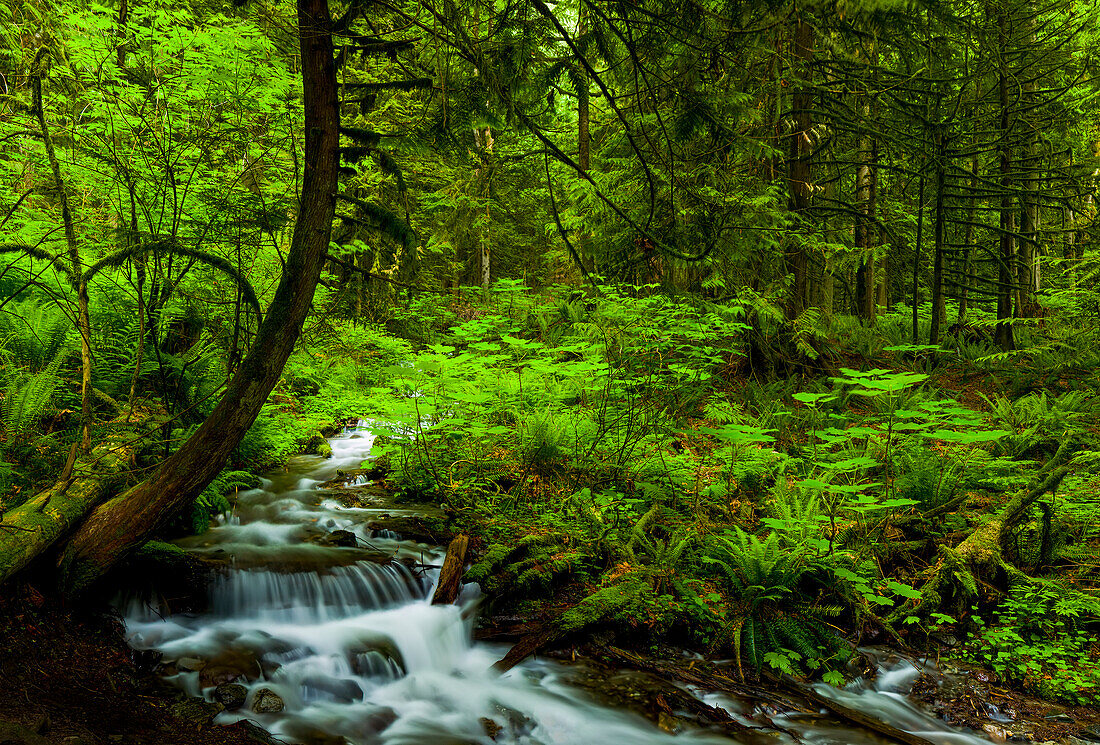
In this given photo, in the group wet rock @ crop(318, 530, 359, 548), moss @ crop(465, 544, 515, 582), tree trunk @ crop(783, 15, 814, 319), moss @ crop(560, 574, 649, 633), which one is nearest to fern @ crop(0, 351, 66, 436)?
wet rock @ crop(318, 530, 359, 548)

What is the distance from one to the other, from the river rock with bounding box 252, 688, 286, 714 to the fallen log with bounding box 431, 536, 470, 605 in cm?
138

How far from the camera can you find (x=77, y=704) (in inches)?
110

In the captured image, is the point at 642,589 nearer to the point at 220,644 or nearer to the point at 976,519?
the point at 220,644

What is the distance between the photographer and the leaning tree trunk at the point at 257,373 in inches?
142

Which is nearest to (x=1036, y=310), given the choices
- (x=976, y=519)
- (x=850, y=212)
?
(x=850, y=212)

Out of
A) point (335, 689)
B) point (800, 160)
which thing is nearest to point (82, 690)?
point (335, 689)

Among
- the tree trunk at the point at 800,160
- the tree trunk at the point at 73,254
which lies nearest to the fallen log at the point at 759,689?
the tree trunk at the point at 73,254

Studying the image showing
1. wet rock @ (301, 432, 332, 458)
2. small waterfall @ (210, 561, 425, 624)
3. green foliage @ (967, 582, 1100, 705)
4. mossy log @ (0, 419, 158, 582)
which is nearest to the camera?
mossy log @ (0, 419, 158, 582)

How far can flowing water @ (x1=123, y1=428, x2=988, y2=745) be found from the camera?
374 centimetres

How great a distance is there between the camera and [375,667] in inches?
172

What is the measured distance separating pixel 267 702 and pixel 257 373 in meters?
2.05

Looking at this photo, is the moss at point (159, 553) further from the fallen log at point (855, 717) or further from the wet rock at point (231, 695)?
the fallen log at point (855, 717)

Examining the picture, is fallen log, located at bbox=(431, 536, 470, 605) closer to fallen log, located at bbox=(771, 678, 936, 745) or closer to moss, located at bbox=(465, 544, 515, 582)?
moss, located at bbox=(465, 544, 515, 582)

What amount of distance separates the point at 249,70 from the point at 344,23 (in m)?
4.26
